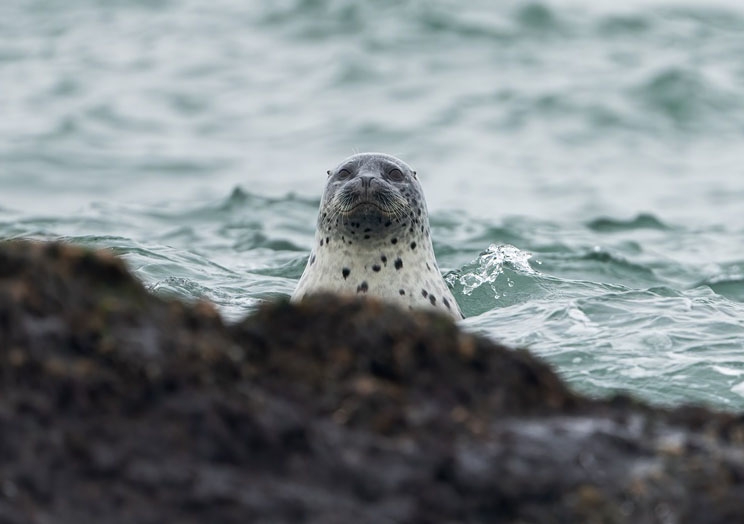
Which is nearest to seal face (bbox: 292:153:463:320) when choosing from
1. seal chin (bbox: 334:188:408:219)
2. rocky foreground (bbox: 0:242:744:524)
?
seal chin (bbox: 334:188:408:219)

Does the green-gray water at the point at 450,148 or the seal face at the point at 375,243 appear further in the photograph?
the green-gray water at the point at 450,148

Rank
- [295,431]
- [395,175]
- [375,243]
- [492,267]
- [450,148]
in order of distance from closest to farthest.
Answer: [295,431], [375,243], [395,175], [492,267], [450,148]

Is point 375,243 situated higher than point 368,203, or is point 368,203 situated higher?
point 368,203

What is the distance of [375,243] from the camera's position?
27.7ft

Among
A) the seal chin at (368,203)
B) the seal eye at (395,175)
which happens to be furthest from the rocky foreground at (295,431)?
the seal eye at (395,175)

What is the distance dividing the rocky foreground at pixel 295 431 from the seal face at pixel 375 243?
457cm

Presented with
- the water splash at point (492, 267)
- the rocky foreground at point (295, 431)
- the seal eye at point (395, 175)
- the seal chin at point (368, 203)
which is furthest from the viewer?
the water splash at point (492, 267)

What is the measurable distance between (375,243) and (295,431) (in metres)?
5.16

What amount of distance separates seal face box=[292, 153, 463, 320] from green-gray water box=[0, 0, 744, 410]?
65cm

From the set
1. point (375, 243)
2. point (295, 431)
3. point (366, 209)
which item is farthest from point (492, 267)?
point (295, 431)

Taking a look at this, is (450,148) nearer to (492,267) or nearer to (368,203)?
(492,267)

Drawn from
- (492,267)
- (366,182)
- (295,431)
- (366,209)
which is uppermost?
(366,182)

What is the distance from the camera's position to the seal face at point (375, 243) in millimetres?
8297

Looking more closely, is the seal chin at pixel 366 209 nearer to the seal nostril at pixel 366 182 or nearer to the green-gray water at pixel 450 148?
the seal nostril at pixel 366 182
